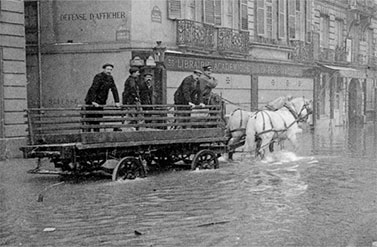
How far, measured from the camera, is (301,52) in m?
30.9

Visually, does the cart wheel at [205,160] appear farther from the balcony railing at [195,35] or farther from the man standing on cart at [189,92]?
the balcony railing at [195,35]

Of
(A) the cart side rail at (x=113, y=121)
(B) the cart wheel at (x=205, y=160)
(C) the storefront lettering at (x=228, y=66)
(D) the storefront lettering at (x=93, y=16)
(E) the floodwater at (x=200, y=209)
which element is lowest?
(E) the floodwater at (x=200, y=209)

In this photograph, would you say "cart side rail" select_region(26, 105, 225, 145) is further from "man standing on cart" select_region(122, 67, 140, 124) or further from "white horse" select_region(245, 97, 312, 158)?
"white horse" select_region(245, 97, 312, 158)

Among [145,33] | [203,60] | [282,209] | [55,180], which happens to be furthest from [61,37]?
[282,209]

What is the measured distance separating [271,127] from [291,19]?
15.2 metres

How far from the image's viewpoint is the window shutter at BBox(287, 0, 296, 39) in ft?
97.5

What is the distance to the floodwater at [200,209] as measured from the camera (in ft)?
24.1

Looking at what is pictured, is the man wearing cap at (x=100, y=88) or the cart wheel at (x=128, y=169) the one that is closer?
the cart wheel at (x=128, y=169)

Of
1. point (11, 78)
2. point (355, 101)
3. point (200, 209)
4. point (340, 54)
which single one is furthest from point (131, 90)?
point (355, 101)

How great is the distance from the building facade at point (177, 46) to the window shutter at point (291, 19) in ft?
0.16

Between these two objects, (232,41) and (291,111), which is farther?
(232,41)

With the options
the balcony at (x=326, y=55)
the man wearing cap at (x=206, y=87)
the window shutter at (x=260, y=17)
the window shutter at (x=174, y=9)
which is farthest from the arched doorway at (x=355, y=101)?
the man wearing cap at (x=206, y=87)

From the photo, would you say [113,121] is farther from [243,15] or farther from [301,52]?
[301,52]

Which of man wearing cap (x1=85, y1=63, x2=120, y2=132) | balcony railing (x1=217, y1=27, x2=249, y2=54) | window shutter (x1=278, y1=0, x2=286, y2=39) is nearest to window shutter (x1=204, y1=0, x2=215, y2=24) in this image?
balcony railing (x1=217, y1=27, x2=249, y2=54)
